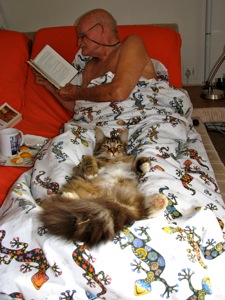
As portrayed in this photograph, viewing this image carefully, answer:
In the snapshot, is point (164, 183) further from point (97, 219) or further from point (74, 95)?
point (74, 95)

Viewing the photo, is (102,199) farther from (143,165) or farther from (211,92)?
(211,92)

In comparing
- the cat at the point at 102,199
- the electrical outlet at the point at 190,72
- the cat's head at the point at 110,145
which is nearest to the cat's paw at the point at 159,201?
the cat at the point at 102,199

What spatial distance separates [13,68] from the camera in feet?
7.00

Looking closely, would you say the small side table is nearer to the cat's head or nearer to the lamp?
the lamp

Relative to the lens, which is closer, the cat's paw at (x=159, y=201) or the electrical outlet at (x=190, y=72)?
the cat's paw at (x=159, y=201)

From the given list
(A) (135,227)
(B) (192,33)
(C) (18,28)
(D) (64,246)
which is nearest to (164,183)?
(A) (135,227)

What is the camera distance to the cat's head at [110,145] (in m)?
1.37

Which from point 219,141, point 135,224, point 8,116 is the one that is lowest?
point 219,141

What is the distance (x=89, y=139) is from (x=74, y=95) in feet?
1.24

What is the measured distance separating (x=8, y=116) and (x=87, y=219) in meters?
1.33

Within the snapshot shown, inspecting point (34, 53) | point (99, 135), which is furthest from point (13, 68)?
point (99, 135)

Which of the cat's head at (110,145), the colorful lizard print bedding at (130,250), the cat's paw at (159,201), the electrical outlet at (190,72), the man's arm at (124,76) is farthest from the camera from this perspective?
the electrical outlet at (190,72)

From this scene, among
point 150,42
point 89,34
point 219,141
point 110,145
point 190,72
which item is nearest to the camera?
point 110,145

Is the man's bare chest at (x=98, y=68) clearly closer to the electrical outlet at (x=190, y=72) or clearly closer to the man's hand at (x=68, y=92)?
the man's hand at (x=68, y=92)
